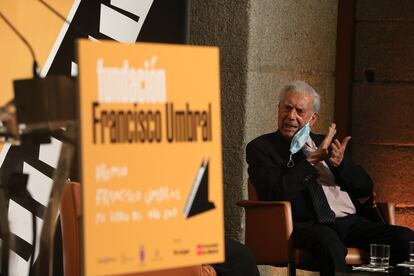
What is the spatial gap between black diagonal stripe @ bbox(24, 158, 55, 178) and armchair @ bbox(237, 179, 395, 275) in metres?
1.08

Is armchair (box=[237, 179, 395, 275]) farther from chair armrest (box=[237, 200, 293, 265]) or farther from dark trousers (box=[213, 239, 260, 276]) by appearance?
dark trousers (box=[213, 239, 260, 276])

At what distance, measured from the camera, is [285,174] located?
4.87 metres

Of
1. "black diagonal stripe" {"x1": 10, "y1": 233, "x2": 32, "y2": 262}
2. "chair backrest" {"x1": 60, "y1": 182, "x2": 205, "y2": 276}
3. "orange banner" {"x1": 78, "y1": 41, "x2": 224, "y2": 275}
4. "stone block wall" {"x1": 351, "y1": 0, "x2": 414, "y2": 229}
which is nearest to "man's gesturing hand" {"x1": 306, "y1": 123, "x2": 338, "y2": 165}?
"chair backrest" {"x1": 60, "y1": 182, "x2": 205, "y2": 276}

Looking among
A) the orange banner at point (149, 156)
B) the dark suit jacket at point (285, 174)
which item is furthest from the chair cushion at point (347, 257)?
the orange banner at point (149, 156)

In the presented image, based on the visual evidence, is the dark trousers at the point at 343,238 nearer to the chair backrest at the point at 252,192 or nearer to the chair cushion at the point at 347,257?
the chair cushion at the point at 347,257

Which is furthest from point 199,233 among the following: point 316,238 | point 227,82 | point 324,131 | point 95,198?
point 324,131

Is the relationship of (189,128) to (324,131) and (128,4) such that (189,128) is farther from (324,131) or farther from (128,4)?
(324,131)

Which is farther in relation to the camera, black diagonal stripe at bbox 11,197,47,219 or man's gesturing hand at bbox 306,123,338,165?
man's gesturing hand at bbox 306,123,338,165

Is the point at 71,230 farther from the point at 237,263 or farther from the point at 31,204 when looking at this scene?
the point at 237,263

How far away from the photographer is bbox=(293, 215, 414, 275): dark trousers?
473 centimetres

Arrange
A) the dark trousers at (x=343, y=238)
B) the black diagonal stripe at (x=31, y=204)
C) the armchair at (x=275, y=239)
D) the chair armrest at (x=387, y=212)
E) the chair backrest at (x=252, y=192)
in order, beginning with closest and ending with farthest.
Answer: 1. the black diagonal stripe at (x=31, y=204)
2. the dark trousers at (x=343, y=238)
3. the armchair at (x=275, y=239)
4. the chair backrest at (x=252, y=192)
5. the chair armrest at (x=387, y=212)

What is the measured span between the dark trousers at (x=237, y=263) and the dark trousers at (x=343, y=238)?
0.39 metres

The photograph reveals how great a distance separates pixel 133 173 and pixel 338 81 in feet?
13.4

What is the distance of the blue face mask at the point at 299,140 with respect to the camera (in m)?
4.97
